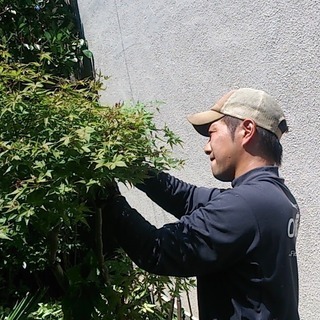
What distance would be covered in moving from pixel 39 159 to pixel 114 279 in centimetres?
121

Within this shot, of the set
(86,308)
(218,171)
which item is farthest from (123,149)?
(86,308)

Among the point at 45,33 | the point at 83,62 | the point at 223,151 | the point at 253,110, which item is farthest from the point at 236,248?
the point at 83,62

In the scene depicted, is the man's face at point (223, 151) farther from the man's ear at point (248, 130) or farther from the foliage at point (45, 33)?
the foliage at point (45, 33)

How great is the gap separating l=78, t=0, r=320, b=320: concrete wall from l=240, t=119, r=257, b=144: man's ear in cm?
96

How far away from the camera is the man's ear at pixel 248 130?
2.21 meters

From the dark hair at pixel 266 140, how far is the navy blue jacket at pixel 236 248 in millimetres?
88

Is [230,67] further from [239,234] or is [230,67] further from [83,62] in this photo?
[83,62]

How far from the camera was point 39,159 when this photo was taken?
2.10 m

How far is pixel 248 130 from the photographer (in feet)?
7.29

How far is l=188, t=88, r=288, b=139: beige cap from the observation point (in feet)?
7.36

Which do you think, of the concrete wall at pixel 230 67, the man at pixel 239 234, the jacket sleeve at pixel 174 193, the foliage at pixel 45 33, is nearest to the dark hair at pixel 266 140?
the man at pixel 239 234

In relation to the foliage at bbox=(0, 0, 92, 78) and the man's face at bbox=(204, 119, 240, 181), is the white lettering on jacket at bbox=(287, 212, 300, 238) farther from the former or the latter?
the foliage at bbox=(0, 0, 92, 78)

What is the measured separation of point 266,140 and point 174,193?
592mm

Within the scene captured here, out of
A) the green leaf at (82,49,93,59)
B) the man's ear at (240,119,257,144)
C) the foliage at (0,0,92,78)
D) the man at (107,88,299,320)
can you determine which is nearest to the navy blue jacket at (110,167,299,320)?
the man at (107,88,299,320)
